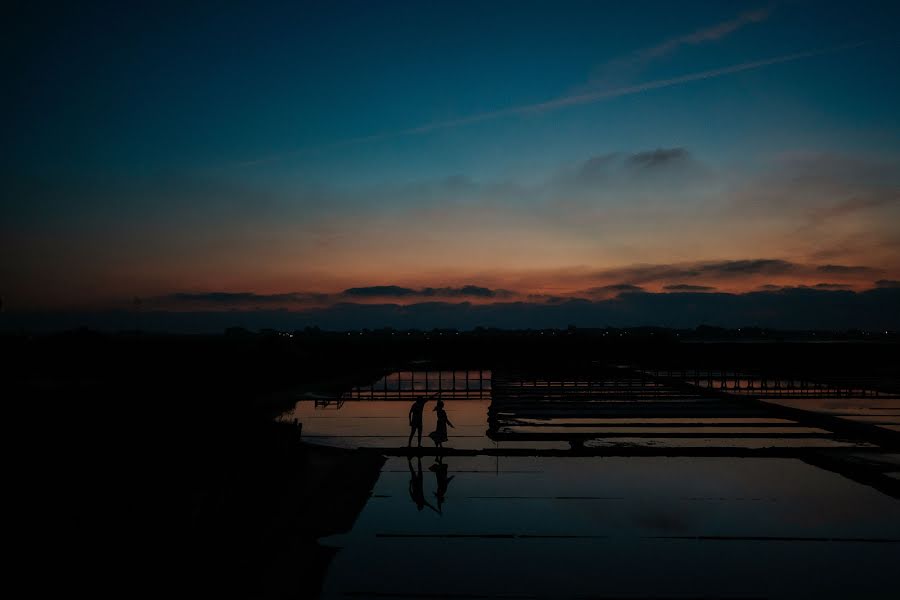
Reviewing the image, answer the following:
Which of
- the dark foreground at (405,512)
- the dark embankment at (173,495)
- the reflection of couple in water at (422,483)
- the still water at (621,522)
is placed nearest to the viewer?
the dark embankment at (173,495)

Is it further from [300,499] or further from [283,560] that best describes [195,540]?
[300,499]

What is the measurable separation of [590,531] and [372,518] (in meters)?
4.35

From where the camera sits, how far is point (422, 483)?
1614cm

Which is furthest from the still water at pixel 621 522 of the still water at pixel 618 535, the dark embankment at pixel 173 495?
the dark embankment at pixel 173 495

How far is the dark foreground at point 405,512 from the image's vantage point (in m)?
9.92

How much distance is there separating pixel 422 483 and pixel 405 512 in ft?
7.84

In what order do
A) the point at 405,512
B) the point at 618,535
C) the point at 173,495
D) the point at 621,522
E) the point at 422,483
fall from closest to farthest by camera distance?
the point at 173,495
the point at 618,535
the point at 621,522
the point at 405,512
the point at 422,483

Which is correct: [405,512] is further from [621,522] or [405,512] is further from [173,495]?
[173,495]

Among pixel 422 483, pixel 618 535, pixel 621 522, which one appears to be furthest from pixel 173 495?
pixel 621 522

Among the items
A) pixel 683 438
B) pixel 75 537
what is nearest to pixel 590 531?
pixel 75 537

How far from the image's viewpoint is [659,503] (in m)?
14.4

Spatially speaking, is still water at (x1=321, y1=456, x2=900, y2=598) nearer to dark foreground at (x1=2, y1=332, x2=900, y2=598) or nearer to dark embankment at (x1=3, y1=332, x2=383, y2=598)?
dark foreground at (x1=2, y1=332, x2=900, y2=598)

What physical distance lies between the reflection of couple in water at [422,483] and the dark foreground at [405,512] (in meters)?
0.10

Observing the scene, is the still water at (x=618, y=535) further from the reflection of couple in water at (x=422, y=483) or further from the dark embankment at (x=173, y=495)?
the dark embankment at (x=173, y=495)
